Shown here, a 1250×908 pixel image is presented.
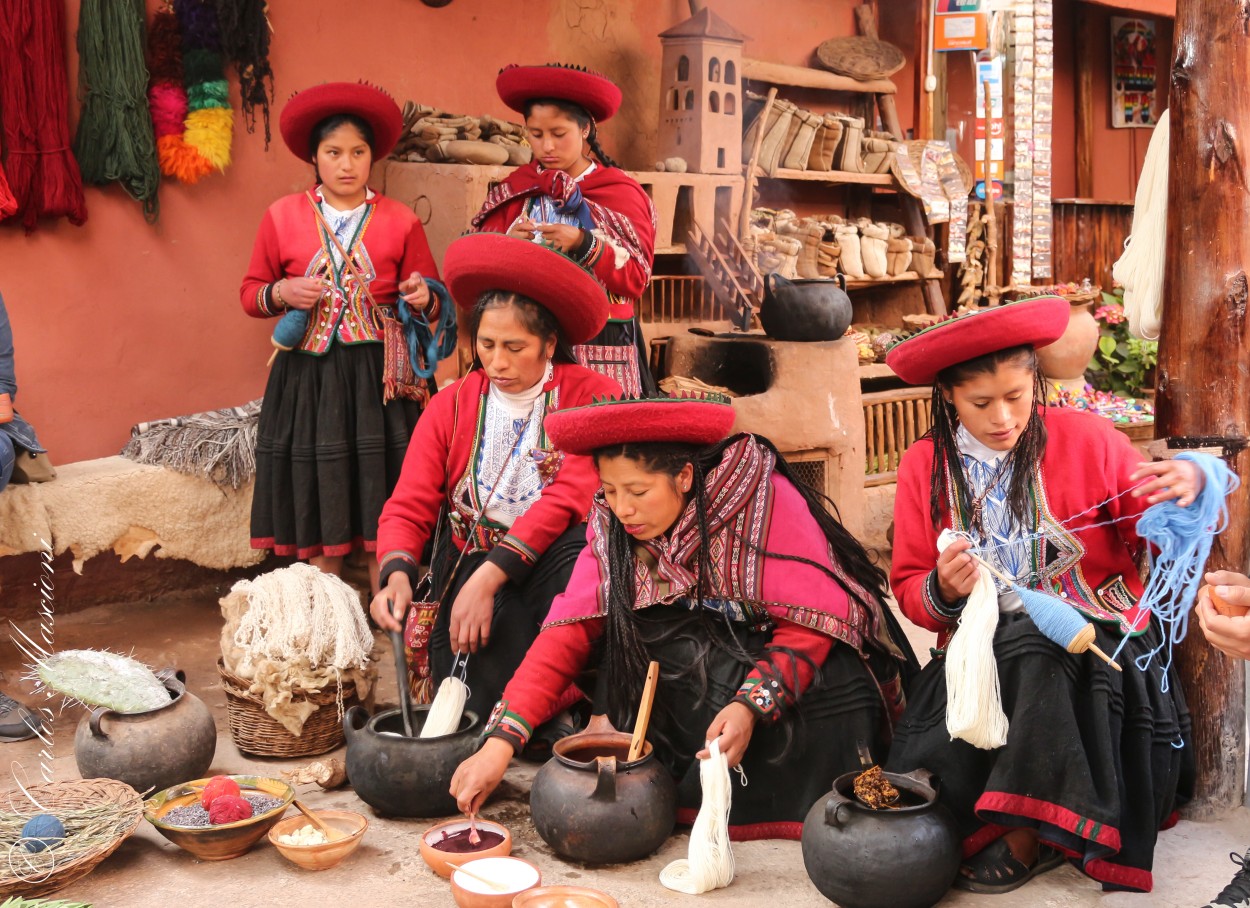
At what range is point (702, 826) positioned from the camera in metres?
2.90

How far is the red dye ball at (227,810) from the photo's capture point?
10.2 feet

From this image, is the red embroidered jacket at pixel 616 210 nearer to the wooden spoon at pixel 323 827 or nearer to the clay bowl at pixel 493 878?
the wooden spoon at pixel 323 827

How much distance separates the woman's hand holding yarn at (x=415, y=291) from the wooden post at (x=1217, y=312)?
247cm

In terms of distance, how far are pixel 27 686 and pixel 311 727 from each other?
4.33 ft

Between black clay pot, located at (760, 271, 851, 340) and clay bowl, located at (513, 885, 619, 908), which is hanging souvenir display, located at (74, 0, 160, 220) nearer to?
black clay pot, located at (760, 271, 851, 340)

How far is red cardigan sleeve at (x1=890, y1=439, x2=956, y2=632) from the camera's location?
3.21 meters

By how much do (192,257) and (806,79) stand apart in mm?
3949

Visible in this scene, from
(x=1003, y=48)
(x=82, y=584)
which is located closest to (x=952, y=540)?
(x=82, y=584)

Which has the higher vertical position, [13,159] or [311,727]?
[13,159]

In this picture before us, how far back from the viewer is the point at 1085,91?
11.1m

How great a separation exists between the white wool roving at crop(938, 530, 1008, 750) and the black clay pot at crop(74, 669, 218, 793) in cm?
195

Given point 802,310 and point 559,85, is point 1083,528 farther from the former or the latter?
point 802,310

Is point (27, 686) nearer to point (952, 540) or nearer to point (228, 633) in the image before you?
point (228, 633)

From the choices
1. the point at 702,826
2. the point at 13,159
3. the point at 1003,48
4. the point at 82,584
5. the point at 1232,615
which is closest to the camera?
the point at 1232,615
